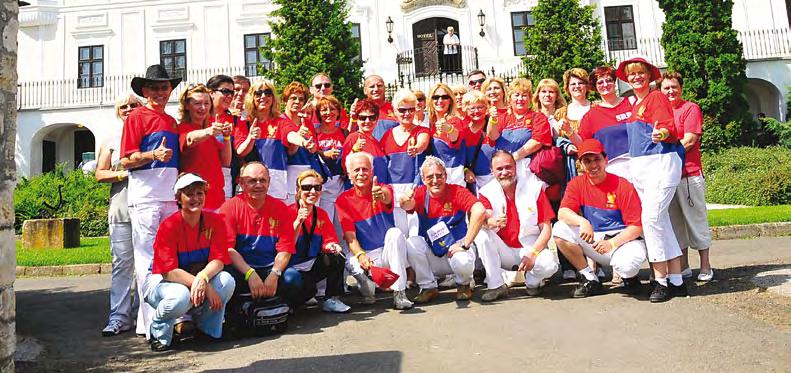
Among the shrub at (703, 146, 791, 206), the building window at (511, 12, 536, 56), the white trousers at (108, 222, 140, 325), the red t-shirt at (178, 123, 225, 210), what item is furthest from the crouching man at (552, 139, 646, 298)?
the building window at (511, 12, 536, 56)

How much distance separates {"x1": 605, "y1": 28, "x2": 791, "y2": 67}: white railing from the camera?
22.8 meters

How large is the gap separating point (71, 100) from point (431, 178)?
24.9 metres

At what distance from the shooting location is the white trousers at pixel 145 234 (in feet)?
14.8

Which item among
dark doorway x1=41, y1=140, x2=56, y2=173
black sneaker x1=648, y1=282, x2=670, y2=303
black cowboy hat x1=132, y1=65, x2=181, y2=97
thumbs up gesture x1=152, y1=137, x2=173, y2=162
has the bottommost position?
black sneaker x1=648, y1=282, x2=670, y2=303

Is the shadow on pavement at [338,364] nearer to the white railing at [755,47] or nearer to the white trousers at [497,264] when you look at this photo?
the white trousers at [497,264]

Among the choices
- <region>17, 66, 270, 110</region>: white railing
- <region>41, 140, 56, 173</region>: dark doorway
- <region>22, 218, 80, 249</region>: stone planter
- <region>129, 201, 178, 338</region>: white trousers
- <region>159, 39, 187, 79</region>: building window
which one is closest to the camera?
<region>129, 201, 178, 338</region>: white trousers

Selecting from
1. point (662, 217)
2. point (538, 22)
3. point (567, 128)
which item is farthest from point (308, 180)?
point (538, 22)

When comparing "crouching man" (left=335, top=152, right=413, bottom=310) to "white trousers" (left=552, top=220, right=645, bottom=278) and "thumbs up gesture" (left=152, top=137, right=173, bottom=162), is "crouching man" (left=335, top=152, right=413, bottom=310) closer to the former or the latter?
"white trousers" (left=552, top=220, right=645, bottom=278)

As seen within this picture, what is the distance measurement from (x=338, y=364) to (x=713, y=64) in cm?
2119

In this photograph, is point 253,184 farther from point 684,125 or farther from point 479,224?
point 684,125

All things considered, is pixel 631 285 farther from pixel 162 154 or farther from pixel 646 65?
pixel 162 154

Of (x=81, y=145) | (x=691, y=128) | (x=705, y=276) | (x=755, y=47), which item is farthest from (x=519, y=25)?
(x=81, y=145)

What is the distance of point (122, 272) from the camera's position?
16.5 ft

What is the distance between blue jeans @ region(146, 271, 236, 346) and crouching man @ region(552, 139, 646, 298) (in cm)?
305
